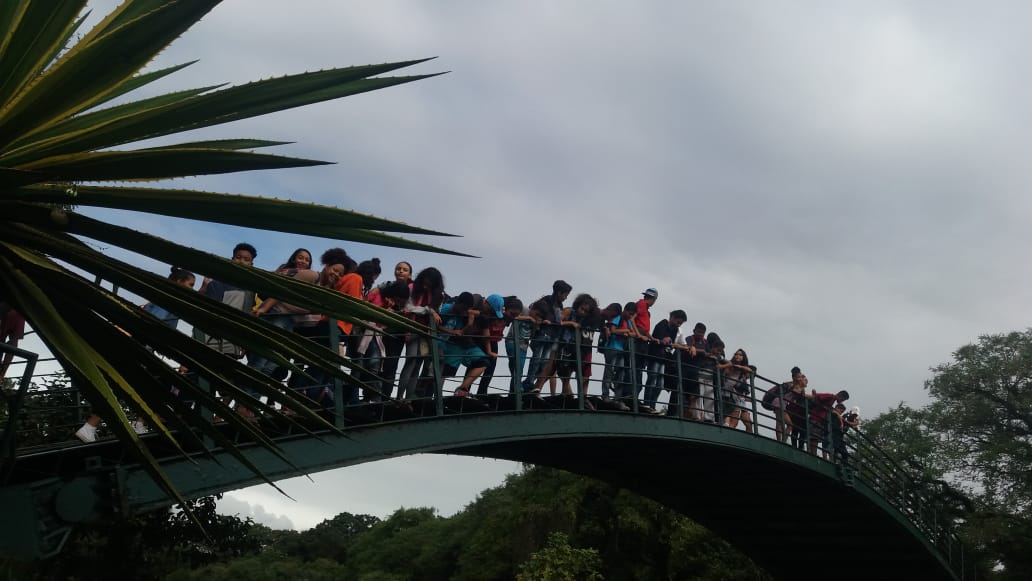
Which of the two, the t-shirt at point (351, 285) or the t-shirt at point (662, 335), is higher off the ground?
the t-shirt at point (351, 285)

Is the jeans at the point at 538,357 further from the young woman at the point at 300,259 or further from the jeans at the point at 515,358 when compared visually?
the young woman at the point at 300,259

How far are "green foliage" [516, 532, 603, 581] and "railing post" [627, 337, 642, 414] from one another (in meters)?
11.8

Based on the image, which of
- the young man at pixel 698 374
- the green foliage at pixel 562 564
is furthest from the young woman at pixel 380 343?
the green foliage at pixel 562 564

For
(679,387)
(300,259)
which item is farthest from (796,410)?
(300,259)

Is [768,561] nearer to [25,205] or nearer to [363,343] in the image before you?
[363,343]

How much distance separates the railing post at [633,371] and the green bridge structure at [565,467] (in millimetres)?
68

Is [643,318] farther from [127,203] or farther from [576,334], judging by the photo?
[127,203]

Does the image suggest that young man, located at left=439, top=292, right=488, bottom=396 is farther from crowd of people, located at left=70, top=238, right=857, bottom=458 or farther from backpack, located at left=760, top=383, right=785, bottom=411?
backpack, located at left=760, top=383, right=785, bottom=411

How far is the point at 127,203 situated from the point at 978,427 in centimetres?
2838

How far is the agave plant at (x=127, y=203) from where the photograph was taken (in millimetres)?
2719

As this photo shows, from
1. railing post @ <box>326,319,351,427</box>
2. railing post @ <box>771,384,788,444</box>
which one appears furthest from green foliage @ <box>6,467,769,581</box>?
railing post @ <box>771,384,788,444</box>

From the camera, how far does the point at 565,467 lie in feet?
42.2

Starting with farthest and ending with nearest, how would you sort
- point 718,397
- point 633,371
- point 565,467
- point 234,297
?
point 565,467, point 718,397, point 633,371, point 234,297

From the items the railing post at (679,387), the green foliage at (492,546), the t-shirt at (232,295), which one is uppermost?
the t-shirt at (232,295)
